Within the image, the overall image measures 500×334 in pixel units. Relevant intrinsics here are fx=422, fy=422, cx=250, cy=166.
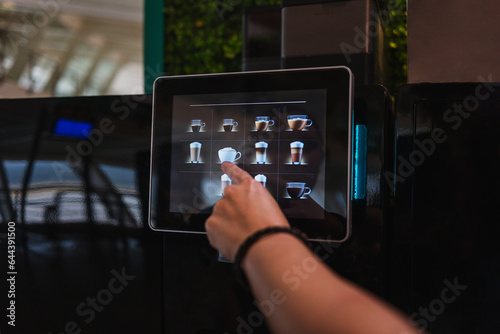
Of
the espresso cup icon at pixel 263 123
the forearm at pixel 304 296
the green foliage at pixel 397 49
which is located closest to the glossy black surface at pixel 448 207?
the espresso cup icon at pixel 263 123

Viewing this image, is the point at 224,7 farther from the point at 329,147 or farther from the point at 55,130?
the point at 329,147

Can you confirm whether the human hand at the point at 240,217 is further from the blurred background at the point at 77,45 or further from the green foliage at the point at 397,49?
the blurred background at the point at 77,45

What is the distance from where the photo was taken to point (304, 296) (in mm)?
508

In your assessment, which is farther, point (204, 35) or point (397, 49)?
point (204, 35)

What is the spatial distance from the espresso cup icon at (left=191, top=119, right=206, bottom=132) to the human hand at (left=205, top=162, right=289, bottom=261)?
0.27 m

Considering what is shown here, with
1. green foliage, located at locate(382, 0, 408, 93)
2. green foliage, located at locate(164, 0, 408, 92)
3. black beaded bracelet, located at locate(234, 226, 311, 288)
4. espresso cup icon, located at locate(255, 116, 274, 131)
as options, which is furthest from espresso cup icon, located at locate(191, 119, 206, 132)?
green foliage, located at locate(164, 0, 408, 92)

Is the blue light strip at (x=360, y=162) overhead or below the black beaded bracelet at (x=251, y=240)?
overhead

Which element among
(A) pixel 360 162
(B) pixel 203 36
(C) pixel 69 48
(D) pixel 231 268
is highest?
(C) pixel 69 48

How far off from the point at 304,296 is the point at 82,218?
0.74m

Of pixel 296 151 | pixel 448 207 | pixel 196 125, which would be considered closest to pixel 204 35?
pixel 196 125

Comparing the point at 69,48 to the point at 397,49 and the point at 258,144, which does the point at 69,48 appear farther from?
the point at 258,144

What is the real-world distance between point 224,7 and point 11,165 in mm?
1272

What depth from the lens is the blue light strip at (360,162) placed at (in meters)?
0.87

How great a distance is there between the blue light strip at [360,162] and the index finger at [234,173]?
0.82 feet
